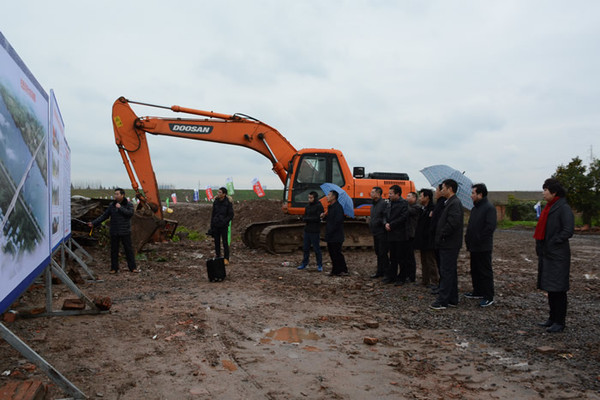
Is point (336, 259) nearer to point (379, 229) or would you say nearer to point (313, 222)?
point (313, 222)

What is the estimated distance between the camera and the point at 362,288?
8.33m

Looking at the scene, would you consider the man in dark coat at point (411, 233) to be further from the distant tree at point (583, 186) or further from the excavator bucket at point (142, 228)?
the distant tree at point (583, 186)

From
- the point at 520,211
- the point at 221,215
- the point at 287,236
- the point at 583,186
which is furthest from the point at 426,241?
the point at 520,211

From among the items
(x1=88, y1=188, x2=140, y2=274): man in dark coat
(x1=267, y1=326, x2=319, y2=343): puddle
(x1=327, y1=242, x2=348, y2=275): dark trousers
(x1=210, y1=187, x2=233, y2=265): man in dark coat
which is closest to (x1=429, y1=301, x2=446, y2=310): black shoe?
(x1=267, y1=326, x2=319, y2=343): puddle

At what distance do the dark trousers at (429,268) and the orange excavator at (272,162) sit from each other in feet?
15.5

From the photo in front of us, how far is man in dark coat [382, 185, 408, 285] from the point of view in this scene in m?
8.72

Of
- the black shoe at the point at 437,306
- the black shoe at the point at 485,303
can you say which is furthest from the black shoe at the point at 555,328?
the black shoe at the point at 437,306

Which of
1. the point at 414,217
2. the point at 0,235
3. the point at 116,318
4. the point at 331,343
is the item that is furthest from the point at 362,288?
the point at 0,235

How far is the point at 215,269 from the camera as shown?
855 cm

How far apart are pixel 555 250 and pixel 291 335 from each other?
3.24m

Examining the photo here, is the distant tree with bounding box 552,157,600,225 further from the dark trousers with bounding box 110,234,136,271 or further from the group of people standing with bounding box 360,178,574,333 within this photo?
the dark trousers with bounding box 110,234,136,271

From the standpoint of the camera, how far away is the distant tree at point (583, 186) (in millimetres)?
23938

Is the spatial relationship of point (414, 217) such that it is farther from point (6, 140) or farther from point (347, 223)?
point (6, 140)

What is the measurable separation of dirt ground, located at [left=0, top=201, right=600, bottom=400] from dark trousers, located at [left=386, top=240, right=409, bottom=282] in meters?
0.32
